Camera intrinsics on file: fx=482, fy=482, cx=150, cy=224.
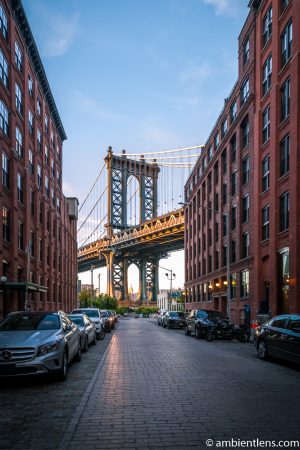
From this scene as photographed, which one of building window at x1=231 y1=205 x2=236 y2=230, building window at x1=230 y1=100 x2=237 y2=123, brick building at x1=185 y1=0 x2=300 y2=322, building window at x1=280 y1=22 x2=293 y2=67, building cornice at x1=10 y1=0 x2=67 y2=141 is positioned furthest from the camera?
building window at x1=230 y1=100 x2=237 y2=123

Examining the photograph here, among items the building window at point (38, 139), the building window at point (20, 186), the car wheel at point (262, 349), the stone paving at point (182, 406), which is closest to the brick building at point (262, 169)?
the car wheel at point (262, 349)

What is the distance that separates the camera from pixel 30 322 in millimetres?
11289

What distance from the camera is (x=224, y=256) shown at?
43.7 meters

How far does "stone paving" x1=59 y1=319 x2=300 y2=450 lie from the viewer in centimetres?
588

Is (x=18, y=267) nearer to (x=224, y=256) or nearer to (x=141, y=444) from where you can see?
(x=224, y=256)

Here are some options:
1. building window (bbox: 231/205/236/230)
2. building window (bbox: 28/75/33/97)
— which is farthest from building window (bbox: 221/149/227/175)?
building window (bbox: 28/75/33/97)

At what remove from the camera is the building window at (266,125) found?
30.8 m

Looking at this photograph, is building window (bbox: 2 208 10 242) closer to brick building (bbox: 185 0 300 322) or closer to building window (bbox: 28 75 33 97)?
brick building (bbox: 185 0 300 322)

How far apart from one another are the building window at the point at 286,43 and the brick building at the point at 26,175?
16533 mm

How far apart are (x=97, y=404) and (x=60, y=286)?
47019 millimetres

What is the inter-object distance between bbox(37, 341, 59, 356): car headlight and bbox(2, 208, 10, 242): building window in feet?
63.0

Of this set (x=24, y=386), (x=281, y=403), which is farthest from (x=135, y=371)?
(x=281, y=403)

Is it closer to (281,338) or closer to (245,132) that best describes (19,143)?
(245,132)

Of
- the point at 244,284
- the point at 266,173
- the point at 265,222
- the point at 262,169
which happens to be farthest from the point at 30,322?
the point at 244,284
